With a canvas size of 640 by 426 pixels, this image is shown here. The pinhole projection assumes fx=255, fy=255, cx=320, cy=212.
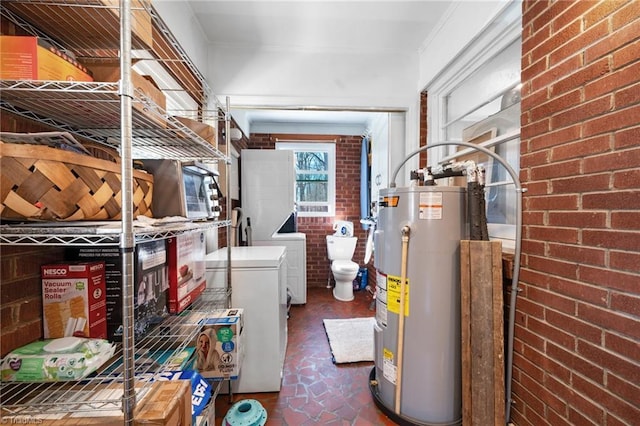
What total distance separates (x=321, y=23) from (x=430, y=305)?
2112 mm

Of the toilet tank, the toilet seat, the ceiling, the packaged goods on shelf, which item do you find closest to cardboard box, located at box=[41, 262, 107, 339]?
the packaged goods on shelf

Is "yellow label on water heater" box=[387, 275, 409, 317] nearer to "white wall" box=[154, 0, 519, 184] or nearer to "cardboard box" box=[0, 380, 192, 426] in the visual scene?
"cardboard box" box=[0, 380, 192, 426]

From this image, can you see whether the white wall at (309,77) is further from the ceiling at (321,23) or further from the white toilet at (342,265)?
the white toilet at (342,265)

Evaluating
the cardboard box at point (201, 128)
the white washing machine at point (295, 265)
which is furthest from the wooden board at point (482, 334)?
the white washing machine at point (295, 265)

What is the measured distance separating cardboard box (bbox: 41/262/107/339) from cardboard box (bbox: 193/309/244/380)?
1.95ft

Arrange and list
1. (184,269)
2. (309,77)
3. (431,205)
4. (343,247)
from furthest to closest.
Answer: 1. (343,247)
2. (309,77)
3. (431,205)
4. (184,269)

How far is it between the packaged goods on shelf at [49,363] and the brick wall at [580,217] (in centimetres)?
168

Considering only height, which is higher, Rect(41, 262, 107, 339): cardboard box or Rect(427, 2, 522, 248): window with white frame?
Rect(427, 2, 522, 248): window with white frame

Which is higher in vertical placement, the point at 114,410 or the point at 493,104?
the point at 493,104

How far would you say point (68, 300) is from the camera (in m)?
0.84

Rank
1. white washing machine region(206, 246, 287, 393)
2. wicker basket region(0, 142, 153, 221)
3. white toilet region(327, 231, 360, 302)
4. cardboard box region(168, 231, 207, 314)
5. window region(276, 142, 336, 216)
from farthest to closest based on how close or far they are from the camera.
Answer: window region(276, 142, 336, 216), white toilet region(327, 231, 360, 302), white washing machine region(206, 246, 287, 393), cardboard box region(168, 231, 207, 314), wicker basket region(0, 142, 153, 221)

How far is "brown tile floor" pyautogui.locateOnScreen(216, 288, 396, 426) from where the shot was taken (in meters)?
1.54

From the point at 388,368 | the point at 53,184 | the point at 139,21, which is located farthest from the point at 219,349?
the point at 139,21

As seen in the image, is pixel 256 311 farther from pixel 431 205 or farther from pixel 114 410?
pixel 431 205
